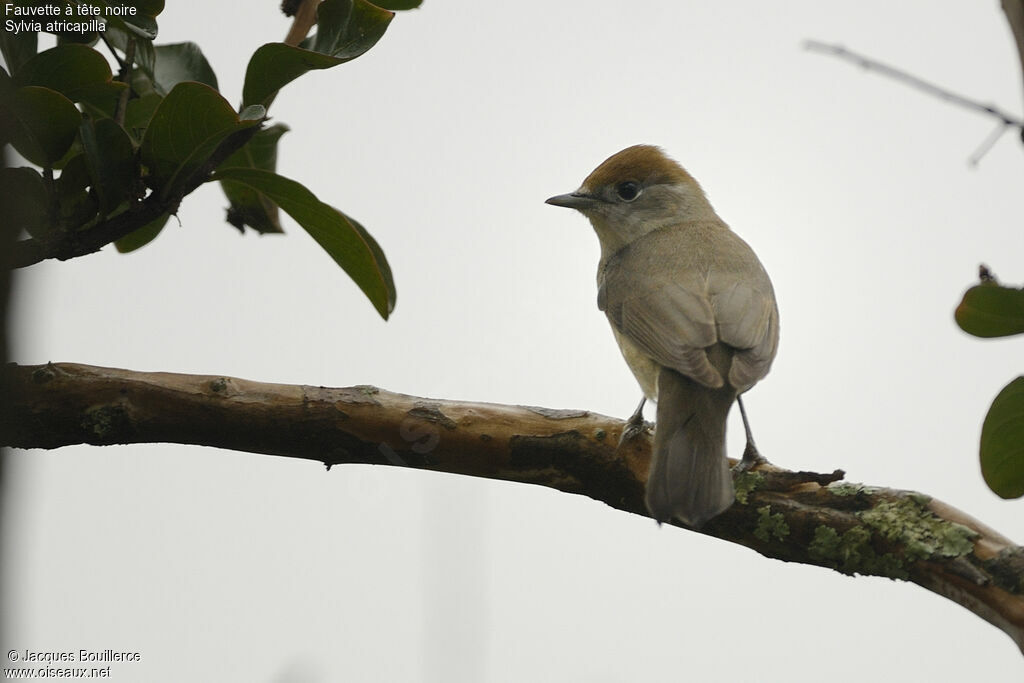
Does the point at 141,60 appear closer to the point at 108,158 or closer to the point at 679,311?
the point at 108,158

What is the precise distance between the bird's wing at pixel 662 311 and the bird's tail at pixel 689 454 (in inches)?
3.7

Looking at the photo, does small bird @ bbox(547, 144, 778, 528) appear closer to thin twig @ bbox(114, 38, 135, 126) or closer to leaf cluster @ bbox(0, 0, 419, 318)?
leaf cluster @ bbox(0, 0, 419, 318)

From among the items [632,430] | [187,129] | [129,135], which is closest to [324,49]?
[187,129]

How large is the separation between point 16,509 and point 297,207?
2.10m

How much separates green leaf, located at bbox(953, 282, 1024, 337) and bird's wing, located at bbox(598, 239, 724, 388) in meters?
0.93

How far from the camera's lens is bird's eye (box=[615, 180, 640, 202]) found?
5.11 m

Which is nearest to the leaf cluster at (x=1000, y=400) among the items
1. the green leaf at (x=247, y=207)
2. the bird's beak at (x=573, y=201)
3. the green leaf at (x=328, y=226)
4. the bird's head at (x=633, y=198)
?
the green leaf at (x=328, y=226)

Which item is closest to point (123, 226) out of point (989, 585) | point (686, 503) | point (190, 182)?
point (190, 182)

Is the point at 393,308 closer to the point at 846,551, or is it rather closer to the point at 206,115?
the point at 206,115

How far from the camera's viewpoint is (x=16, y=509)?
960 mm

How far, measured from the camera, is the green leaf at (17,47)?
274 cm

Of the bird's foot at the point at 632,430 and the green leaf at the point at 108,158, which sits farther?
the bird's foot at the point at 632,430

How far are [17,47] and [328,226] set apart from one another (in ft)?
3.23

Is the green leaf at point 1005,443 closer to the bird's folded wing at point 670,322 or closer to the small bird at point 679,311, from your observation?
the small bird at point 679,311
